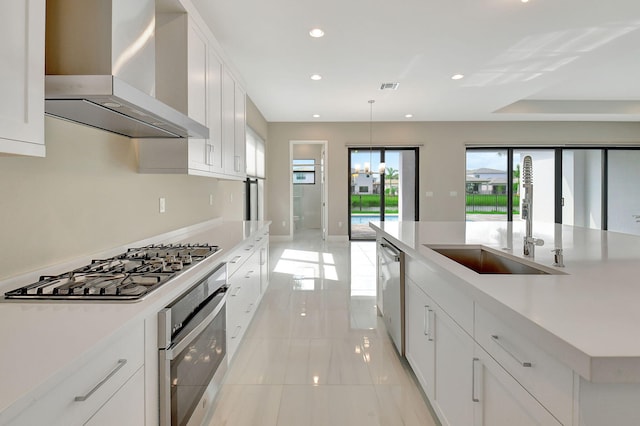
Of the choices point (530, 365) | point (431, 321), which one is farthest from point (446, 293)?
point (530, 365)

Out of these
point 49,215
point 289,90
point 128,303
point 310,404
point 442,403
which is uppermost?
point 289,90

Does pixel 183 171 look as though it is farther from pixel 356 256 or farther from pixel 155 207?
pixel 356 256

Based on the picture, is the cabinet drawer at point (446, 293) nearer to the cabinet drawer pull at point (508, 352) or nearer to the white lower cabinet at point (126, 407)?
the cabinet drawer pull at point (508, 352)

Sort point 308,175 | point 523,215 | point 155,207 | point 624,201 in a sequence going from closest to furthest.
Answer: point 523,215
point 155,207
point 624,201
point 308,175

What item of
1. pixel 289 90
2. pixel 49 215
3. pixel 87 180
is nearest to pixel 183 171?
pixel 87 180

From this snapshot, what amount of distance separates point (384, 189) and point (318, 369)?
668 centimetres

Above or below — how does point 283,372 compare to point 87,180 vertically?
below

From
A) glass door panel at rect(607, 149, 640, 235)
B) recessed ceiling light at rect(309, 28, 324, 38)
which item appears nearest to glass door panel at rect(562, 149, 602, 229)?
glass door panel at rect(607, 149, 640, 235)

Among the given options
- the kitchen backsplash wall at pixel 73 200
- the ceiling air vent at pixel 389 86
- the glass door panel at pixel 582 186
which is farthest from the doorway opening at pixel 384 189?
the kitchen backsplash wall at pixel 73 200

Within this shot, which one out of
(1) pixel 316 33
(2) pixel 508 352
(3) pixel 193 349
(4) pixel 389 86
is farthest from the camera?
(4) pixel 389 86

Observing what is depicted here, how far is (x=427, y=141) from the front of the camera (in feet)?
27.5

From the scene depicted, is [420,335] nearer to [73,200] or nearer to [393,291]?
[393,291]

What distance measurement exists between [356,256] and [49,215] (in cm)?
536

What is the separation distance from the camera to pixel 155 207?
2566 millimetres
